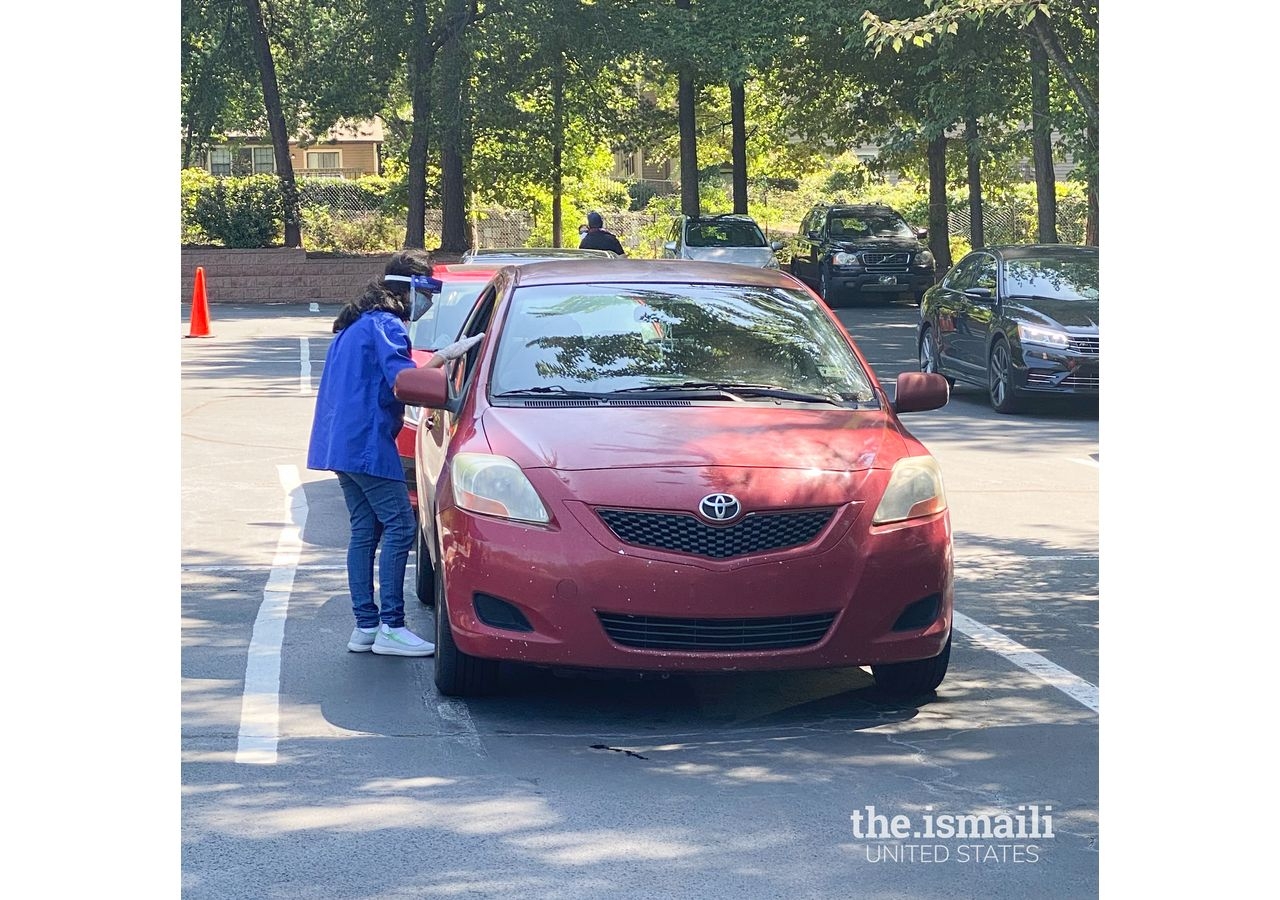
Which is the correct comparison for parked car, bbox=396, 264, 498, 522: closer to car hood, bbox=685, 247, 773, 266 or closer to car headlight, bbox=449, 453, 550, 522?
car headlight, bbox=449, 453, 550, 522

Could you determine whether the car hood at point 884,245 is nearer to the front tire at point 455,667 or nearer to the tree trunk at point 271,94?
the tree trunk at point 271,94

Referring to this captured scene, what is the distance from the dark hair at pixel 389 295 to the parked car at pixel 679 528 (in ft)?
1.70

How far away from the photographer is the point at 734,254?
31.2m

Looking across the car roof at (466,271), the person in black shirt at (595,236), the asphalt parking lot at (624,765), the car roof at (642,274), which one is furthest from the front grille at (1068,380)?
the car roof at (642,274)

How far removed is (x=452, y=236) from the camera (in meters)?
38.8

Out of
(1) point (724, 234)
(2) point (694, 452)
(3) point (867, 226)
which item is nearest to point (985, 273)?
(2) point (694, 452)

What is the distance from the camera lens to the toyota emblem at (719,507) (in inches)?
250

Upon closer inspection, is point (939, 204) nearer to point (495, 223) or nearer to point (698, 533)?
point (495, 223)

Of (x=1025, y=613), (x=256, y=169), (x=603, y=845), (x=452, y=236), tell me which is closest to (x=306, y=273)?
(x=452, y=236)

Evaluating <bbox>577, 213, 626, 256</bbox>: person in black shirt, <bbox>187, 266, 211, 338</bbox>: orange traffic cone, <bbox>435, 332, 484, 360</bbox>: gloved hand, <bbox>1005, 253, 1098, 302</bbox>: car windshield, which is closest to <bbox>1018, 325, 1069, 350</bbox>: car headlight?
<bbox>1005, 253, 1098, 302</bbox>: car windshield

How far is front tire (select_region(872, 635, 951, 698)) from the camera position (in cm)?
691

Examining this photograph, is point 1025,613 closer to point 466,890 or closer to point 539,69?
point 466,890

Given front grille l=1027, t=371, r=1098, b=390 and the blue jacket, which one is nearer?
the blue jacket

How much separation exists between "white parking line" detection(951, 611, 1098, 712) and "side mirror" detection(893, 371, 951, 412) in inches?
35.4
